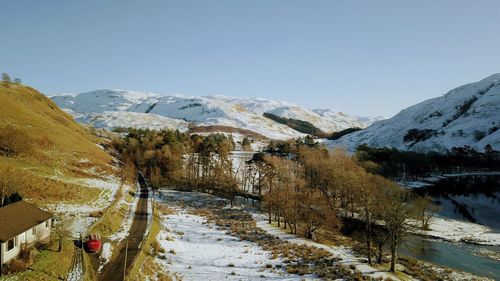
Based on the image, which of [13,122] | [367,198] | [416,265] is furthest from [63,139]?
[416,265]

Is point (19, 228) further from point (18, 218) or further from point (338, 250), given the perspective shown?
point (338, 250)

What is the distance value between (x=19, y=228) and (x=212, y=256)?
Result: 72.0 ft

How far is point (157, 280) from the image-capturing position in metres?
34.7

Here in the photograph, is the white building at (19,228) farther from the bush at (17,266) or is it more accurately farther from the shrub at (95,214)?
the shrub at (95,214)

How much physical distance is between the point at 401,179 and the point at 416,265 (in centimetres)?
11364

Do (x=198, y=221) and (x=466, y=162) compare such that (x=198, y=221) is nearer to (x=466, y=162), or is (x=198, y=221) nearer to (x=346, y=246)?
(x=346, y=246)

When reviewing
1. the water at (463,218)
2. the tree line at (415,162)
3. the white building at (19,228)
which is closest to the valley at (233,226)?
the water at (463,218)

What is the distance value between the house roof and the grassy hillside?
1216cm

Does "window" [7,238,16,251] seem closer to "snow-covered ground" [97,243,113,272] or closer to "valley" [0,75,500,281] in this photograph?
"valley" [0,75,500,281]

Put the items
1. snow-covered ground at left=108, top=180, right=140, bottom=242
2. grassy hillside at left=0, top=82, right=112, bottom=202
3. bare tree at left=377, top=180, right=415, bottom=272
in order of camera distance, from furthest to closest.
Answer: grassy hillside at left=0, top=82, right=112, bottom=202
bare tree at left=377, top=180, right=415, bottom=272
snow-covered ground at left=108, top=180, right=140, bottom=242

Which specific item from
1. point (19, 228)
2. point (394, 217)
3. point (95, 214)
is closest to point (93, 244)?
point (19, 228)

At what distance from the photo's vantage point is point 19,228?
30.7m

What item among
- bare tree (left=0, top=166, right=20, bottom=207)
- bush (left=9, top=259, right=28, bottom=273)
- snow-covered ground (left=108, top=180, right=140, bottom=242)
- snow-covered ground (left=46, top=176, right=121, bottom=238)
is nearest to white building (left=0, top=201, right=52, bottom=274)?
bush (left=9, top=259, right=28, bottom=273)

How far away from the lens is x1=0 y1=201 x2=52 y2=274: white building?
93.2 ft
